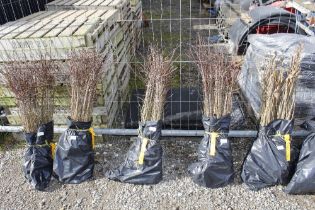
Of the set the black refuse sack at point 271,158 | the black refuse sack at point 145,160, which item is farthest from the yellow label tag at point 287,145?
the black refuse sack at point 145,160

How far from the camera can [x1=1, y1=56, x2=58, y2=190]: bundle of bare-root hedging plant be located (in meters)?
3.09

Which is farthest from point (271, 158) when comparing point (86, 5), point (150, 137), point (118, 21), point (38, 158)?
point (86, 5)

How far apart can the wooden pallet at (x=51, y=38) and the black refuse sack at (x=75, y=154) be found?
78 centimetres

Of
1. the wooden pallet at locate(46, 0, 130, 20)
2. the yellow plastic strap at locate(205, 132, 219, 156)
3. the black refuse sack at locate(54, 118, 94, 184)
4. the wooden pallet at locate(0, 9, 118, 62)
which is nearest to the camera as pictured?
the yellow plastic strap at locate(205, 132, 219, 156)

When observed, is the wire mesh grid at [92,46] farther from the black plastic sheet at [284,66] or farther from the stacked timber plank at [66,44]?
the black plastic sheet at [284,66]

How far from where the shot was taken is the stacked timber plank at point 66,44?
3.28 meters

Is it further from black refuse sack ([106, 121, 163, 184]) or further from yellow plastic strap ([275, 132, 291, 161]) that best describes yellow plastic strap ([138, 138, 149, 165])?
yellow plastic strap ([275, 132, 291, 161])

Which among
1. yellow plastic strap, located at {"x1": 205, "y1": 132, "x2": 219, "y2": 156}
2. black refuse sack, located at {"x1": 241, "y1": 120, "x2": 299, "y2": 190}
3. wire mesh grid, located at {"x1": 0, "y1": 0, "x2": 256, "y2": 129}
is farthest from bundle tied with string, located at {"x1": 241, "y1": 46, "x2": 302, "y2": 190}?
wire mesh grid, located at {"x1": 0, "y1": 0, "x2": 256, "y2": 129}

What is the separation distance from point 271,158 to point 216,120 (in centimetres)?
62

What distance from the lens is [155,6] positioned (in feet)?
39.1

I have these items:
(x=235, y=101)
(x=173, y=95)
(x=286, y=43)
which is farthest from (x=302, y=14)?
(x=173, y=95)

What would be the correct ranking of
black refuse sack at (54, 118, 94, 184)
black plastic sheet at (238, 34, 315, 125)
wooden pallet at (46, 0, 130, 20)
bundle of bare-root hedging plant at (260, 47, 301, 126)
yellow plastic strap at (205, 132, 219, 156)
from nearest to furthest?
bundle of bare-root hedging plant at (260, 47, 301, 126)
yellow plastic strap at (205, 132, 219, 156)
black refuse sack at (54, 118, 94, 184)
black plastic sheet at (238, 34, 315, 125)
wooden pallet at (46, 0, 130, 20)

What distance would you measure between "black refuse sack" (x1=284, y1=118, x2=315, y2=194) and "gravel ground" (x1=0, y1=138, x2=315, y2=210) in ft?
0.30

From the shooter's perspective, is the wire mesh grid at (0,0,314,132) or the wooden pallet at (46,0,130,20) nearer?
the wire mesh grid at (0,0,314,132)
